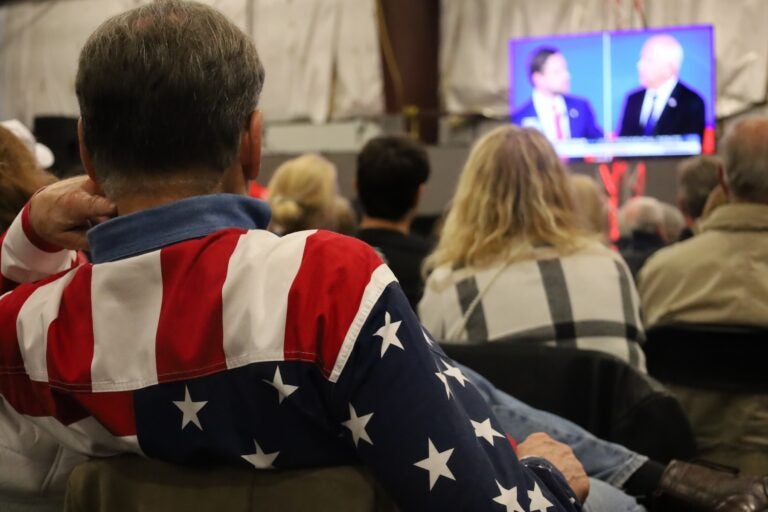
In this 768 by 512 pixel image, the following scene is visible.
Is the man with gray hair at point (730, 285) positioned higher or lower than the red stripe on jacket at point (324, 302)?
lower

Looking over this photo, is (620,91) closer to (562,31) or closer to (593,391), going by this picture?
(562,31)

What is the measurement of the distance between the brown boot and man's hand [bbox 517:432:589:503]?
0.22m

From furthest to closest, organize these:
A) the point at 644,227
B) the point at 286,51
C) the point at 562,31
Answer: the point at 286,51 → the point at 562,31 → the point at 644,227

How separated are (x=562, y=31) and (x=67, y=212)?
251 inches

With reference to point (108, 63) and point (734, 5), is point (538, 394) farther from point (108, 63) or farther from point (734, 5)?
point (734, 5)

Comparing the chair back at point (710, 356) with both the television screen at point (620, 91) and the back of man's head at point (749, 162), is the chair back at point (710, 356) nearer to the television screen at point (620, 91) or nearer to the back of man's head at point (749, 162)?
the back of man's head at point (749, 162)

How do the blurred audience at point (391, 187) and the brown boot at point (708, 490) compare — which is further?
the blurred audience at point (391, 187)

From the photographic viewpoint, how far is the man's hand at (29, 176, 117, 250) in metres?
1.10

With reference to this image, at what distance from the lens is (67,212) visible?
3.73 feet

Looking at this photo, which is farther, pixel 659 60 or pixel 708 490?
pixel 659 60

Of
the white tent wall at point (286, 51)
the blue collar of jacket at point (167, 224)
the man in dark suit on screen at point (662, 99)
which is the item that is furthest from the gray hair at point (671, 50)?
the blue collar of jacket at point (167, 224)

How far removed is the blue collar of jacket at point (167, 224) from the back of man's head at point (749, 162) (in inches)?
72.2

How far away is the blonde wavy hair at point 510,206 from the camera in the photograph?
6.98 ft

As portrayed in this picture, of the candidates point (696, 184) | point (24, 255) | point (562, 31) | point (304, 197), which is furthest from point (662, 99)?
point (24, 255)
